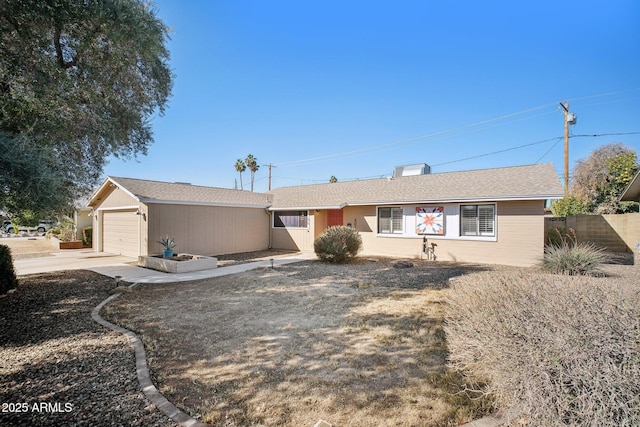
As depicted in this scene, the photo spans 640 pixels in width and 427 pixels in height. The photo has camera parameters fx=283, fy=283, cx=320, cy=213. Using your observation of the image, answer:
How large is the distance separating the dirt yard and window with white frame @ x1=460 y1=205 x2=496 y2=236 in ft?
19.5

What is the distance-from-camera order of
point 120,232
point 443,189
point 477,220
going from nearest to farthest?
point 477,220 → point 443,189 → point 120,232

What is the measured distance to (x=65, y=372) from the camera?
3.50 metres

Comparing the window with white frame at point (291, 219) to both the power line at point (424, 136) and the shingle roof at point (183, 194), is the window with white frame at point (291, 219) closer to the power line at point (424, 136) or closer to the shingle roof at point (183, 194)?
the shingle roof at point (183, 194)

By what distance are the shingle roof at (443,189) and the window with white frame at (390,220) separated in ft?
2.25

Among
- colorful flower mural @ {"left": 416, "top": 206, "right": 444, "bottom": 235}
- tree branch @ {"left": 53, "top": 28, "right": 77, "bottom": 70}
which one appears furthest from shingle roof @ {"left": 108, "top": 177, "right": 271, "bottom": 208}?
colorful flower mural @ {"left": 416, "top": 206, "right": 444, "bottom": 235}

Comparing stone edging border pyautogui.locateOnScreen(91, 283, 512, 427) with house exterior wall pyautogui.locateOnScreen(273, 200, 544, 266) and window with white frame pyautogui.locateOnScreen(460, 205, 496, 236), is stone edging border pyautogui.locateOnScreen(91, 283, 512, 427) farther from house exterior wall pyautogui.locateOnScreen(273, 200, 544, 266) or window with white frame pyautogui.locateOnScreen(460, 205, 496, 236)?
window with white frame pyautogui.locateOnScreen(460, 205, 496, 236)

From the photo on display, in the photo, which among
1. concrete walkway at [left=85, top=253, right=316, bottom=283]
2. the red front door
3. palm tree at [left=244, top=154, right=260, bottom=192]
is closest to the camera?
concrete walkway at [left=85, top=253, right=316, bottom=283]

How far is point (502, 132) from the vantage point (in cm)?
2078

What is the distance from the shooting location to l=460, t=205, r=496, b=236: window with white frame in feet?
40.3

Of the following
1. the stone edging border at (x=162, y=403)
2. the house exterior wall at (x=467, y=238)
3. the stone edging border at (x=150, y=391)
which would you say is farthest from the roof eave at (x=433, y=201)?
the stone edging border at (x=150, y=391)

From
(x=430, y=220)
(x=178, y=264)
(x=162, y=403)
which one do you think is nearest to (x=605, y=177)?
(x=430, y=220)

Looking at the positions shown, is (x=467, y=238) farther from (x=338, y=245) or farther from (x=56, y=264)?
(x=56, y=264)

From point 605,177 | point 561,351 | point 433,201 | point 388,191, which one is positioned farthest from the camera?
point 605,177

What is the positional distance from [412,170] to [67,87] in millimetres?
19352
